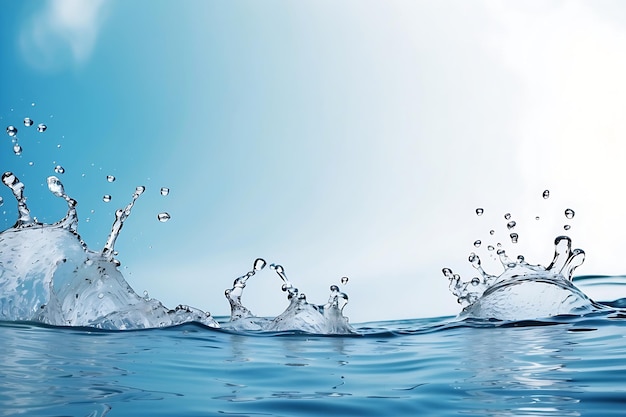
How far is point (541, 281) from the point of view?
18.4ft

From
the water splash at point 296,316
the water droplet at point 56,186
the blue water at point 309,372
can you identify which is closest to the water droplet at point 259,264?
the water splash at point 296,316

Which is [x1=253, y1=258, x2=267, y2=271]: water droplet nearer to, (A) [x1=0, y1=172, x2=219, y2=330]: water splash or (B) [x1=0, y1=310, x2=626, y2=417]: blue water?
(A) [x1=0, y1=172, x2=219, y2=330]: water splash

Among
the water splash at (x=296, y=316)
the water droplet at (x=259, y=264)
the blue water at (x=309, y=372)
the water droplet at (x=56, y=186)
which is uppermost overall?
the water droplet at (x=56, y=186)

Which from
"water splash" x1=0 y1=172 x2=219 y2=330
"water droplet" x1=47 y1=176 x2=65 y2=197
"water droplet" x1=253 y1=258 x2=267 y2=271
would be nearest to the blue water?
"water splash" x1=0 y1=172 x2=219 y2=330

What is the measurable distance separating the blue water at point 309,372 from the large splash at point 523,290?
676 mm

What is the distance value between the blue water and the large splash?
0.68m

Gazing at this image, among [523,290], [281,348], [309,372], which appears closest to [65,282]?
[281,348]

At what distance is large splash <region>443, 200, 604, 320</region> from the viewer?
17.5 ft

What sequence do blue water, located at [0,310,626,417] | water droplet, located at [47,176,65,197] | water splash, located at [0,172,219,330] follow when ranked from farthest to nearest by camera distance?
1. water droplet, located at [47,176,65,197]
2. water splash, located at [0,172,219,330]
3. blue water, located at [0,310,626,417]

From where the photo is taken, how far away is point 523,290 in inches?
216

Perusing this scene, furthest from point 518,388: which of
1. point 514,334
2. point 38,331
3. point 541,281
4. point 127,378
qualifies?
point 541,281

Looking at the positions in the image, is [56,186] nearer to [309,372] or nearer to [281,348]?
[281,348]

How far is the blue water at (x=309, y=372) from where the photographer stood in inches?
78.7

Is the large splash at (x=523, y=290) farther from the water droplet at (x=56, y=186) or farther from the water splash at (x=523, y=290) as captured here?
the water droplet at (x=56, y=186)
